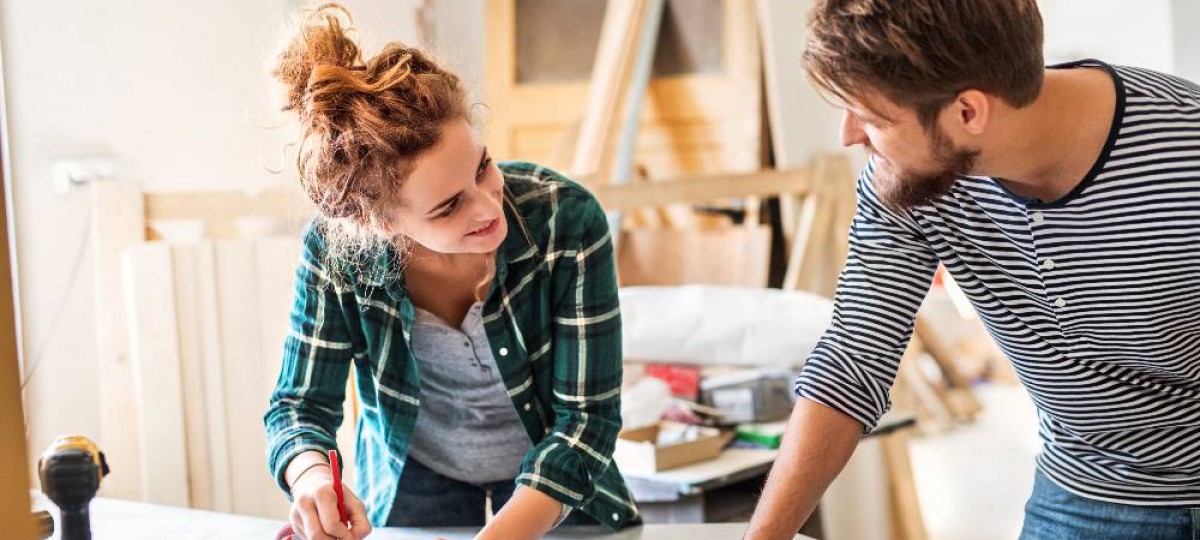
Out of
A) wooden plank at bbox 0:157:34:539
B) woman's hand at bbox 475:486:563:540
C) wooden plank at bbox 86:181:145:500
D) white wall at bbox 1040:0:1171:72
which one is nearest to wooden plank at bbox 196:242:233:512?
wooden plank at bbox 86:181:145:500

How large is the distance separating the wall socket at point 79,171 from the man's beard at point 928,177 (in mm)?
1531

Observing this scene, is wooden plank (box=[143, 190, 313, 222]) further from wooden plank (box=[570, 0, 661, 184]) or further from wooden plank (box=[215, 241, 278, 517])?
wooden plank (box=[570, 0, 661, 184])

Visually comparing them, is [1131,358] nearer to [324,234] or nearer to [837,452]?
[837,452]

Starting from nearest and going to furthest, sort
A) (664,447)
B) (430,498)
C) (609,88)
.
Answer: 1. (430,498)
2. (664,447)
3. (609,88)

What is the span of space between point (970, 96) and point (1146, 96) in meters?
0.19

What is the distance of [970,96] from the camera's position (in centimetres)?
121

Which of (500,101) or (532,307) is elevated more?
(500,101)

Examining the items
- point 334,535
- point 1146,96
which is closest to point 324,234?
point 334,535

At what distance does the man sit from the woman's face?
0.39m

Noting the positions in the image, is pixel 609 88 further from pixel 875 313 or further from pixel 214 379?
pixel 875 313

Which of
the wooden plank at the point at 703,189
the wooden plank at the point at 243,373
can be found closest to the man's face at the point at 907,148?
the wooden plank at the point at 243,373

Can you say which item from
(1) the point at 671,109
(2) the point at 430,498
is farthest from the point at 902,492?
(2) the point at 430,498

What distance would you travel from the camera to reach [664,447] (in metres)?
2.14

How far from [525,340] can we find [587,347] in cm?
9
